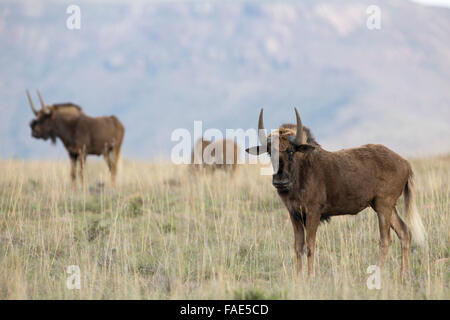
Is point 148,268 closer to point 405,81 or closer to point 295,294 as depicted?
point 295,294

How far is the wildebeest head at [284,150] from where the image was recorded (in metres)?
7.29

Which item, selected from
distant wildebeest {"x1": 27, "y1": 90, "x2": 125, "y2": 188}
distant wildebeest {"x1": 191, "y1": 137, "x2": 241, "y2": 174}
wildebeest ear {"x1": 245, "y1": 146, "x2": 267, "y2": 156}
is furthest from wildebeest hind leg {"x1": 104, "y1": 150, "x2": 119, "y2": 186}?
wildebeest ear {"x1": 245, "y1": 146, "x2": 267, "y2": 156}

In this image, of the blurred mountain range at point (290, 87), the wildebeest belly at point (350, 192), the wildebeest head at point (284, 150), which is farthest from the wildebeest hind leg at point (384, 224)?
the blurred mountain range at point (290, 87)

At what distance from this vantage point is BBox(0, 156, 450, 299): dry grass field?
6859 mm

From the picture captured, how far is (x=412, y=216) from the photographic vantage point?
330 inches

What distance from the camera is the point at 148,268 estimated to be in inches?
328

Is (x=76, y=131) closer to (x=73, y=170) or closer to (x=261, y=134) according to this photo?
(x=73, y=170)

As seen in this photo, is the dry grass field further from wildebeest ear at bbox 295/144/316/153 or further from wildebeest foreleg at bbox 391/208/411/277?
wildebeest ear at bbox 295/144/316/153

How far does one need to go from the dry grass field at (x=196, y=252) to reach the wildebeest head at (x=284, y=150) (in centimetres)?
117

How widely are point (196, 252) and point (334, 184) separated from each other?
8.07 ft

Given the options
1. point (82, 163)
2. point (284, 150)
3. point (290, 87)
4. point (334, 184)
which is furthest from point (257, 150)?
point (290, 87)

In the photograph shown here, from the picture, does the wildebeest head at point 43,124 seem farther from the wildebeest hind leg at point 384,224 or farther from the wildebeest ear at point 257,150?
the wildebeest hind leg at point 384,224

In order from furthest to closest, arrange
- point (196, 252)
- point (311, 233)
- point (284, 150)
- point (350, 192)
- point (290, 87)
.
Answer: point (290, 87), point (196, 252), point (350, 192), point (311, 233), point (284, 150)

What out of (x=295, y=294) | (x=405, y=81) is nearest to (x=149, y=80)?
(x=405, y=81)
